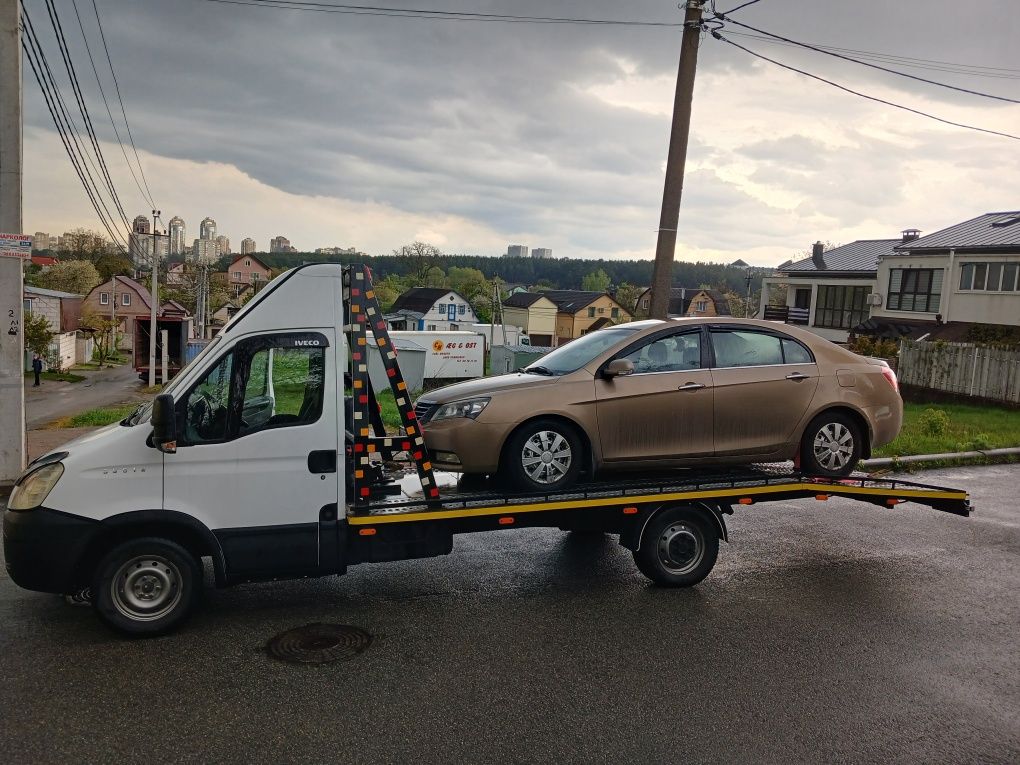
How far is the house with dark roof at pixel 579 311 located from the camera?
8650 centimetres

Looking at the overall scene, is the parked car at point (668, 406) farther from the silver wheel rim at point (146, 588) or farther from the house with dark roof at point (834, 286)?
the house with dark roof at point (834, 286)

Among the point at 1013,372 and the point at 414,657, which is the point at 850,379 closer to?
the point at 414,657

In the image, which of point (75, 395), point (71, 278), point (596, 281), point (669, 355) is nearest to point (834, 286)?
point (75, 395)

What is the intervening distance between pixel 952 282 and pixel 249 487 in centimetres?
3399

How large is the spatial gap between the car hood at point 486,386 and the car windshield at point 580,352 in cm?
23

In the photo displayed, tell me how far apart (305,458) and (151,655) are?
1625mm

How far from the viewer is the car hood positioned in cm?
660

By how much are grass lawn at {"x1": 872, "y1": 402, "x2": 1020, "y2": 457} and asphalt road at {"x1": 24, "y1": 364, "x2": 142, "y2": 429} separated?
67.0 ft

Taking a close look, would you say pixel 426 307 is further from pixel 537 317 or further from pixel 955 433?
pixel 955 433

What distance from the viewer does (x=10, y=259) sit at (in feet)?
33.0

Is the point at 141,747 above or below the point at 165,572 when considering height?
below

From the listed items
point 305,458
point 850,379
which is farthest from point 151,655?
point 850,379

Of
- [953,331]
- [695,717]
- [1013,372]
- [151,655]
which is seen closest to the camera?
[695,717]

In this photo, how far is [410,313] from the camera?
8156 cm
